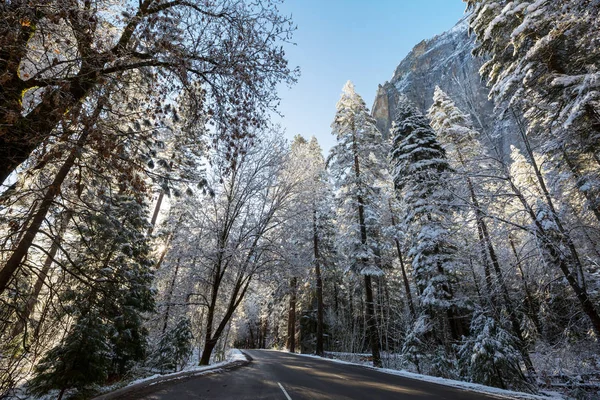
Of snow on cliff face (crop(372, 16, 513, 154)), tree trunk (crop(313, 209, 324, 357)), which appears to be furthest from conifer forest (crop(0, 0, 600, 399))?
snow on cliff face (crop(372, 16, 513, 154))

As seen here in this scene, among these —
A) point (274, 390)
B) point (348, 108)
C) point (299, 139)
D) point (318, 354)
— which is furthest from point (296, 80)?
point (299, 139)

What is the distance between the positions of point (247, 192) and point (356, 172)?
27.3 ft

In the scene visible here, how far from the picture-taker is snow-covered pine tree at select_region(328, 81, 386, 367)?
1783 centimetres

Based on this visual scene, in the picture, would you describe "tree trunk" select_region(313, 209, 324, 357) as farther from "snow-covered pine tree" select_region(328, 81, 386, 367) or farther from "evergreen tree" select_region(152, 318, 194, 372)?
"evergreen tree" select_region(152, 318, 194, 372)

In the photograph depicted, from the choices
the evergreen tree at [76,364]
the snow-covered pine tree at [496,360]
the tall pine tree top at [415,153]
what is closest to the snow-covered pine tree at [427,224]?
the tall pine tree top at [415,153]

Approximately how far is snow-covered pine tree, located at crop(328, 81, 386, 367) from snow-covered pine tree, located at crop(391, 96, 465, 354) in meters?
1.69

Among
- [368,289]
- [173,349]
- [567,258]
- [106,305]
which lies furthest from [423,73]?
[106,305]

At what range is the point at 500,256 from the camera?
8.13 m

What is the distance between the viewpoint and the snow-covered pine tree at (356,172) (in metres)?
17.8

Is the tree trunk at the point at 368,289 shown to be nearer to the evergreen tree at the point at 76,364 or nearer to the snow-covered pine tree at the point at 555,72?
the snow-covered pine tree at the point at 555,72

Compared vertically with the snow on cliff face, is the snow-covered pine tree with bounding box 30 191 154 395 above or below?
below

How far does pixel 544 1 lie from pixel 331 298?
31105mm

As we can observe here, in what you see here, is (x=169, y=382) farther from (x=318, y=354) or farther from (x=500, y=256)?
(x=318, y=354)

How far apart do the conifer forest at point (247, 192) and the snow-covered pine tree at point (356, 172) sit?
145 millimetres
